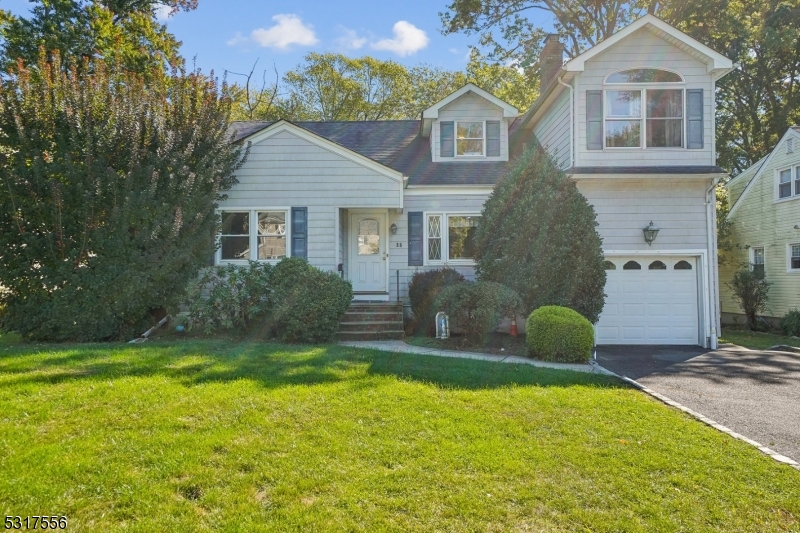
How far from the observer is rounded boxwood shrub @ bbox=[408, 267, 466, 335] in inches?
413

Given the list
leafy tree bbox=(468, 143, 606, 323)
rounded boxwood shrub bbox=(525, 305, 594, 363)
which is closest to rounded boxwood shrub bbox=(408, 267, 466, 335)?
leafy tree bbox=(468, 143, 606, 323)

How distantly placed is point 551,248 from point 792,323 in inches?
432

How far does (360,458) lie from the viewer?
139 inches

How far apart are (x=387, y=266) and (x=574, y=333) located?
213 inches

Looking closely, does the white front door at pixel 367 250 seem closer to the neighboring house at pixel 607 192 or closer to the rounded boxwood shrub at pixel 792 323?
the neighboring house at pixel 607 192

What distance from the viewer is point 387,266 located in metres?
11.9

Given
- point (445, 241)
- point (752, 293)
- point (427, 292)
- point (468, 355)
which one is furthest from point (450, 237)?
point (752, 293)

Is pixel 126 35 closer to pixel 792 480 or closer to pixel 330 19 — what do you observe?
pixel 330 19

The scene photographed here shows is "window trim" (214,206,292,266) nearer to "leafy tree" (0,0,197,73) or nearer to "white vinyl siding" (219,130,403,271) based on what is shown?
"white vinyl siding" (219,130,403,271)

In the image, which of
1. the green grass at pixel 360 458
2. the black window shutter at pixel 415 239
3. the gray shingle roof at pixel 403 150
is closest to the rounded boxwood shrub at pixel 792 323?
the gray shingle roof at pixel 403 150

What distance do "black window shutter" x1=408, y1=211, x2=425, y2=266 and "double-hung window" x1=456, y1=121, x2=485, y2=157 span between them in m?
2.58

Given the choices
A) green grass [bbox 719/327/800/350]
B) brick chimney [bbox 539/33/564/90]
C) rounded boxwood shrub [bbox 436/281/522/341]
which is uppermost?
brick chimney [bbox 539/33/564/90]

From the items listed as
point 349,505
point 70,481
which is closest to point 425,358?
point 349,505

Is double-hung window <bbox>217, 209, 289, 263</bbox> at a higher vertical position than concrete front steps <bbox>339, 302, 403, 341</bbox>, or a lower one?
higher
